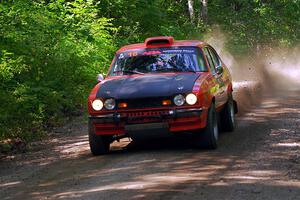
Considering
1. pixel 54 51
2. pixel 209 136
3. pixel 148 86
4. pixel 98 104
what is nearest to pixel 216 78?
pixel 209 136

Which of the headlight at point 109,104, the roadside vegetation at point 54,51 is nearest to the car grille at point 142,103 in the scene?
the headlight at point 109,104

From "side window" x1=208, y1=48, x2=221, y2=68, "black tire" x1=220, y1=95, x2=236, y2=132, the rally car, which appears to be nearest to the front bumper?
the rally car

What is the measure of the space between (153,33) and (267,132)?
15045mm

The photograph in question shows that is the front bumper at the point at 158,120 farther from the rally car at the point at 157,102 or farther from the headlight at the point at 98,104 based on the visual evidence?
the headlight at the point at 98,104

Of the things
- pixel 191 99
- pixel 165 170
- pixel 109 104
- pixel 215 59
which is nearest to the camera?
pixel 165 170

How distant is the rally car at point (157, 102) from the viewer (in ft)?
28.8

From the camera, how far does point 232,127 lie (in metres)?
11.1

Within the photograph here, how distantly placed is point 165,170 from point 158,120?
119 centimetres

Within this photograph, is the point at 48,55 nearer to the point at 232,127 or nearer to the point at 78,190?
the point at 232,127

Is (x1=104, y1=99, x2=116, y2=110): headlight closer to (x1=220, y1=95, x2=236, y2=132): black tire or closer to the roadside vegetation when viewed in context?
the roadside vegetation

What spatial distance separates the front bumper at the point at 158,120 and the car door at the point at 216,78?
3.54ft

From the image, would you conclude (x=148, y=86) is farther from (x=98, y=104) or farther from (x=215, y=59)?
(x=215, y=59)

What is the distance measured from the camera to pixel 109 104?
352 inches

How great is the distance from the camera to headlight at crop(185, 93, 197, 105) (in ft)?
28.8
